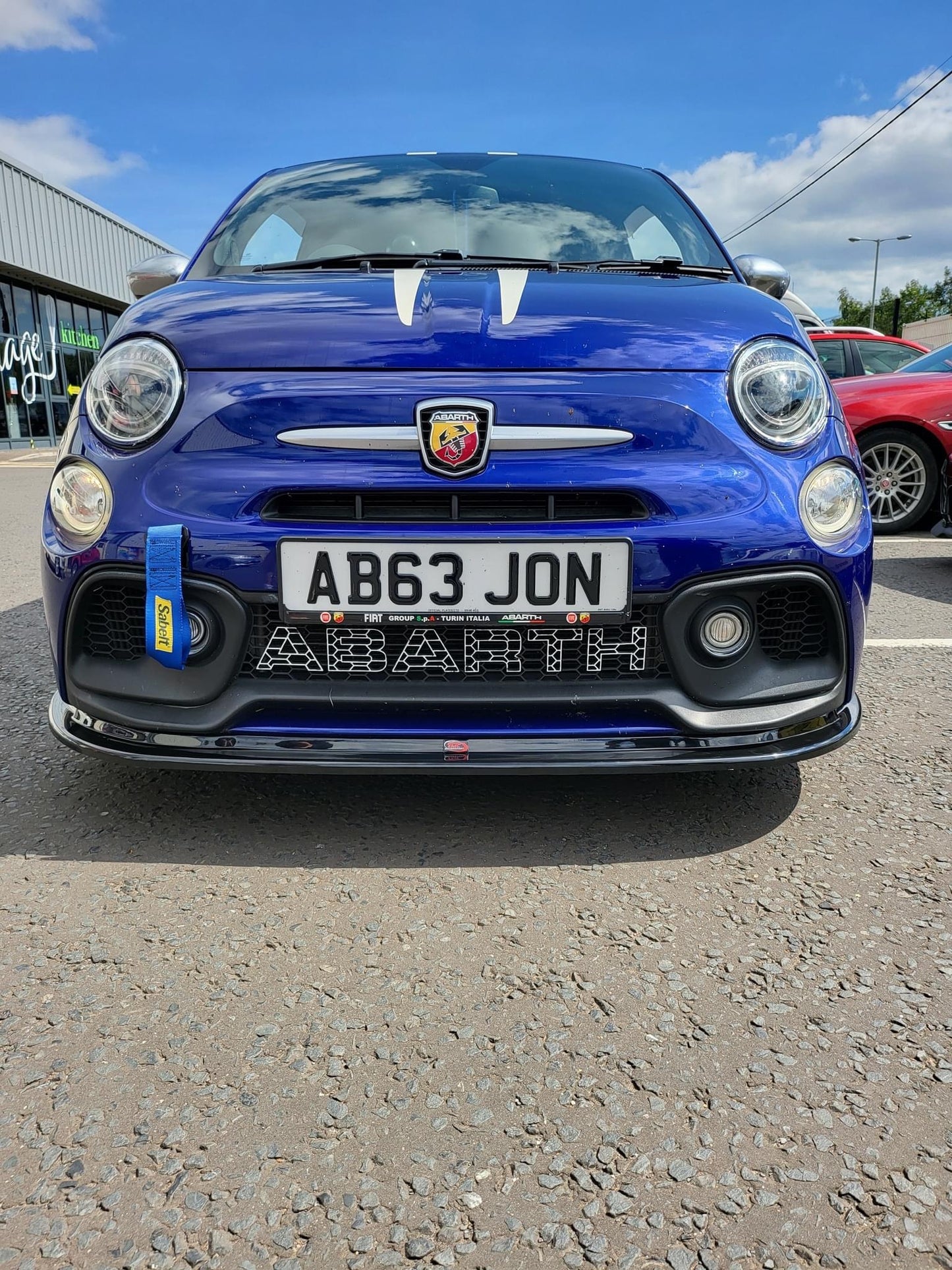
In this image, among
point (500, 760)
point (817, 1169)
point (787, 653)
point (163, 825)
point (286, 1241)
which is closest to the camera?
point (286, 1241)

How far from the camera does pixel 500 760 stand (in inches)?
75.3

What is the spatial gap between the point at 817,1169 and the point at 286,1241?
2.01ft

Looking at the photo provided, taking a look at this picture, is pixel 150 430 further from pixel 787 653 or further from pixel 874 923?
pixel 874 923

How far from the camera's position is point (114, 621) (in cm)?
201

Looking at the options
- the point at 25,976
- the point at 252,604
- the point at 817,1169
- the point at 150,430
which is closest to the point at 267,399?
the point at 150,430

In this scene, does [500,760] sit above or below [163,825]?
above

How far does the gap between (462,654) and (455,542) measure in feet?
0.76

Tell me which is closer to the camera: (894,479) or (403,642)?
(403,642)

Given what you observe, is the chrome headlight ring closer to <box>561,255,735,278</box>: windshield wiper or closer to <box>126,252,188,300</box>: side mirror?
<box>126,252,188,300</box>: side mirror

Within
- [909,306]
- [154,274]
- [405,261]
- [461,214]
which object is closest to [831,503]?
[405,261]

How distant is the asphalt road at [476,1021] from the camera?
1137 millimetres

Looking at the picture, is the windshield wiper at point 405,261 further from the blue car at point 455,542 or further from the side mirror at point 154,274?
the blue car at point 455,542

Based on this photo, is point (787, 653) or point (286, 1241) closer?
point (286, 1241)

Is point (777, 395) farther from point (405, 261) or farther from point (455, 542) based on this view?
point (405, 261)
